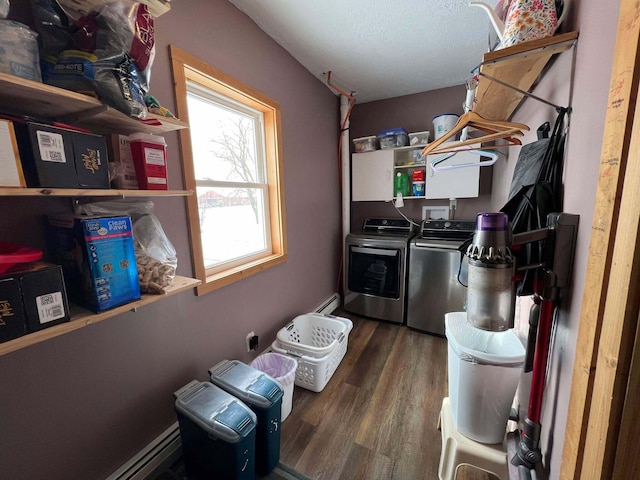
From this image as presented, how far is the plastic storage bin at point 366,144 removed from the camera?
2842 mm

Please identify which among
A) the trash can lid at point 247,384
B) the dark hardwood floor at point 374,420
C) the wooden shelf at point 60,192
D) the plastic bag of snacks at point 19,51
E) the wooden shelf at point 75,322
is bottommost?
the dark hardwood floor at point 374,420

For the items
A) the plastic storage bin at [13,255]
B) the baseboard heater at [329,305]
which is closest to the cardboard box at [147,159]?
the plastic storage bin at [13,255]

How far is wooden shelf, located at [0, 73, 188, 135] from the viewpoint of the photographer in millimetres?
640

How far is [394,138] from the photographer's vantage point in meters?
2.73

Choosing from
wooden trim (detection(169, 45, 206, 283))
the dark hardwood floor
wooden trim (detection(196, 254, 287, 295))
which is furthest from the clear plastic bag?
the dark hardwood floor

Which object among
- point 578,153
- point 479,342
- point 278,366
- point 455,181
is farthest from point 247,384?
point 455,181

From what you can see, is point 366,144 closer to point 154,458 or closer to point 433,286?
point 433,286

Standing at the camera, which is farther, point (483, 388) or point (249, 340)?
point (249, 340)

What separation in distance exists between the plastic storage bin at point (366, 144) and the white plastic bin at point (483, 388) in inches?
89.2

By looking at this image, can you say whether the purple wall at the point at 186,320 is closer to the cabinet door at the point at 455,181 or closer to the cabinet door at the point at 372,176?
the cabinet door at the point at 455,181

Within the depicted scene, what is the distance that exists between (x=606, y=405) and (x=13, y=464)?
66.2 inches

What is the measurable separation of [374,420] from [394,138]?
258cm

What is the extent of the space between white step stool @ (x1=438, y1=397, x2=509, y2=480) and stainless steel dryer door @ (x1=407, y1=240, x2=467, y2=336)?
132 cm

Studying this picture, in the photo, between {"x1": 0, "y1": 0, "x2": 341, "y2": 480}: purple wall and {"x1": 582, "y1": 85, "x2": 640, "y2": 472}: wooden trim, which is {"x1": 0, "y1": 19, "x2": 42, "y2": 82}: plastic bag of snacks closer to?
{"x1": 0, "y1": 0, "x2": 341, "y2": 480}: purple wall
